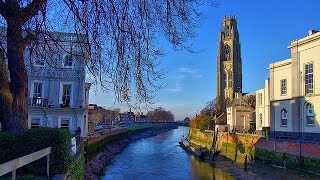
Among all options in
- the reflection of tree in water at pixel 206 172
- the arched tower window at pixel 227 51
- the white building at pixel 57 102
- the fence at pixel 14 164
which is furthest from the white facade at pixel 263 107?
the arched tower window at pixel 227 51

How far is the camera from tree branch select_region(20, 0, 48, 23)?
7699mm

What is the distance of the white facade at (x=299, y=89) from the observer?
1265 inches

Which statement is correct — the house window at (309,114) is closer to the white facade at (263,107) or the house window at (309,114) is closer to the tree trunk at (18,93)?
the white facade at (263,107)

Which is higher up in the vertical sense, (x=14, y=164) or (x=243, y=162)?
(x=14, y=164)

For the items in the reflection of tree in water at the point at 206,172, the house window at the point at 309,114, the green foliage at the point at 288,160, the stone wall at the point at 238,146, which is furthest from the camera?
the stone wall at the point at 238,146

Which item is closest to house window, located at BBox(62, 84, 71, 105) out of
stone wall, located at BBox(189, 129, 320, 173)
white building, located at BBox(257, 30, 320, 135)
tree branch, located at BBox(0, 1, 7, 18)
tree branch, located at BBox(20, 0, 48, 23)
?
stone wall, located at BBox(189, 129, 320, 173)

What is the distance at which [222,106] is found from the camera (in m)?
99.2

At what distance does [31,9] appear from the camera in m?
7.85

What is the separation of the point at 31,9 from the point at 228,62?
106953 millimetres

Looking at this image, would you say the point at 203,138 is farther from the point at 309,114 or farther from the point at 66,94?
the point at 66,94

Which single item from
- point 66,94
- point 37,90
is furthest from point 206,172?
point 37,90

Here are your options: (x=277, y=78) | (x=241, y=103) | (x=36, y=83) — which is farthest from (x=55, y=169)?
(x=241, y=103)

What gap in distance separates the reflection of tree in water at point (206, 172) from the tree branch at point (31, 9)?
76.2ft

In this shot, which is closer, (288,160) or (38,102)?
(288,160)
